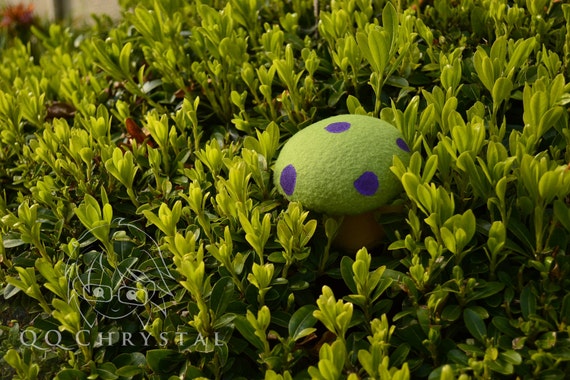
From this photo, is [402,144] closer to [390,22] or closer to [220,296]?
[390,22]

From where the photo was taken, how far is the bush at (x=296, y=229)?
60.9 inches

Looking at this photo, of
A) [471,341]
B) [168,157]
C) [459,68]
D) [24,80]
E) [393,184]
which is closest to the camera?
[471,341]

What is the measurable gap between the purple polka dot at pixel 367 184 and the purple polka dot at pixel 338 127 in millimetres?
156

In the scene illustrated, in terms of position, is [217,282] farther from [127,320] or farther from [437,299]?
[437,299]

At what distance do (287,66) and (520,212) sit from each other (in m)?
0.84

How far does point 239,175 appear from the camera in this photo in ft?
5.71

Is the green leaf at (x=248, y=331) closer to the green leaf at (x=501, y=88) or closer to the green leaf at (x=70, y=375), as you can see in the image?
the green leaf at (x=70, y=375)

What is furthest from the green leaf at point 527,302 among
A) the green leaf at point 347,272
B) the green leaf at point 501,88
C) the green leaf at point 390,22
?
the green leaf at point 390,22

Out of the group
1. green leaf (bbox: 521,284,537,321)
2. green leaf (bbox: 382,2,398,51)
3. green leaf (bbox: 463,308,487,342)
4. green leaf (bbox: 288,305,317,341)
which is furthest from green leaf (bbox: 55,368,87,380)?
green leaf (bbox: 382,2,398,51)

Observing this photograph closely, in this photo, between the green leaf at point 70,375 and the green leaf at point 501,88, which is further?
the green leaf at point 501,88

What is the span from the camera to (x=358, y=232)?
182 centimetres

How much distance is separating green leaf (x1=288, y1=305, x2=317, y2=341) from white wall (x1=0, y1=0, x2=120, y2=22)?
3.52m

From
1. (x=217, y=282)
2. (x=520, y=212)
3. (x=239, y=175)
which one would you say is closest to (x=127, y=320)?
(x=217, y=282)

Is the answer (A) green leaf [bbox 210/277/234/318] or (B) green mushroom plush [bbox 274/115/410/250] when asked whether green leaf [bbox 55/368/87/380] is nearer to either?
(A) green leaf [bbox 210/277/234/318]
